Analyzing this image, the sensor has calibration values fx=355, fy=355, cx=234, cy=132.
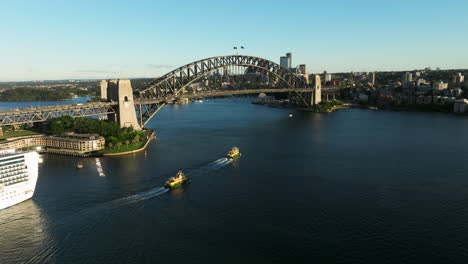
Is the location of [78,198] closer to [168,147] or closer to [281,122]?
[168,147]

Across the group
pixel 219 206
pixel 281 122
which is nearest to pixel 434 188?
pixel 219 206

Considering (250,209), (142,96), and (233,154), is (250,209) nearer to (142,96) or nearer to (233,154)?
(233,154)

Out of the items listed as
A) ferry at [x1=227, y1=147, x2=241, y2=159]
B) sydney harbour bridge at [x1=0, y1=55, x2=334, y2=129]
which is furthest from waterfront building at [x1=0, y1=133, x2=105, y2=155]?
ferry at [x1=227, y1=147, x2=241, y2=159]

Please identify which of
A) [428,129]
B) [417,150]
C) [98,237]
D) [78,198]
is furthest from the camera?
[428,129]

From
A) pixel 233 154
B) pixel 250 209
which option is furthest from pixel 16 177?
pixel 233 154

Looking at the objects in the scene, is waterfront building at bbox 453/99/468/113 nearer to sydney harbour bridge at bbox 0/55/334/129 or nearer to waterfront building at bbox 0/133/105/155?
sydney harbour bridge at bbox 0/55/334/129

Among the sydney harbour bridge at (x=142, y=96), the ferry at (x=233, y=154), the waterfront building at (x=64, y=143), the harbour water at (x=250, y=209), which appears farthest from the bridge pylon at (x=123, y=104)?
the ferry at (x=233, y=154)

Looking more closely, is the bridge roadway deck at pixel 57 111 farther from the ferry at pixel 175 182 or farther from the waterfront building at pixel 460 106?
the waterfront building at pixel 460 106
